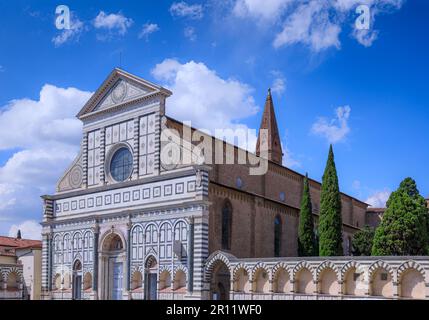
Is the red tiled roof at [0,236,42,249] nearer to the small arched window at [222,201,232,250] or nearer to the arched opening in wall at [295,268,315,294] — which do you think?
the small arched window at [222,201,232,250]

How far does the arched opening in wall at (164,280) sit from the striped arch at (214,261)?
293 centimetres

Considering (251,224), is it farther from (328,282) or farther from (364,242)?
(364,242)

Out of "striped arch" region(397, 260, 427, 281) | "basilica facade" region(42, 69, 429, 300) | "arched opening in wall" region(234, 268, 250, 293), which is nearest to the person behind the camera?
"striped arch" region(397, 260, 427, 281)

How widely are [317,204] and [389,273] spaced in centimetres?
2103

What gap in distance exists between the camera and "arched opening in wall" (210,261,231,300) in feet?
103

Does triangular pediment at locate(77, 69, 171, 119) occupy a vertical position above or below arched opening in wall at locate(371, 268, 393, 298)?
above

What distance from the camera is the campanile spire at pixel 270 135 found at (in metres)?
56.6

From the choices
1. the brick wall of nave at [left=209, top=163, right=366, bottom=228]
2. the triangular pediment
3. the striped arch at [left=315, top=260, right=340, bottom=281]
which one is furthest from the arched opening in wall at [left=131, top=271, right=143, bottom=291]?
the striped arch at [left=315, top=260, right=340, bottom=281]

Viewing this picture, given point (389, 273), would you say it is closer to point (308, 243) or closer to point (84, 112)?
point (308, 243)

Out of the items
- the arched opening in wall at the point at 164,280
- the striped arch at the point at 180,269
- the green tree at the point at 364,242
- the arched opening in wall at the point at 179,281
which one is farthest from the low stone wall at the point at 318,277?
the green tree at the point at 364,242

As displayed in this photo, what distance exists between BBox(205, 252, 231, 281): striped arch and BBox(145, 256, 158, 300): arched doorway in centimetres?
384

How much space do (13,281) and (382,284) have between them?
100 ft
